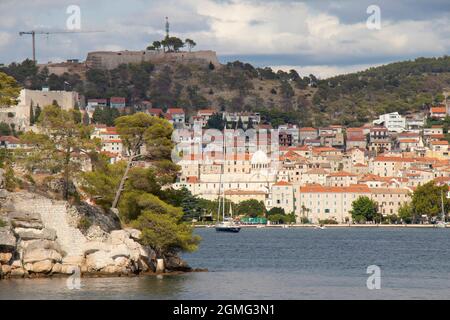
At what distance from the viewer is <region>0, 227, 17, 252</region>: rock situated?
111 ft

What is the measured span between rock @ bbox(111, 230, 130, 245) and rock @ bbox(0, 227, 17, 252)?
3.05 meters

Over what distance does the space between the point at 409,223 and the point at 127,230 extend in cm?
8090

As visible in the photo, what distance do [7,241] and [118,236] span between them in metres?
3.55

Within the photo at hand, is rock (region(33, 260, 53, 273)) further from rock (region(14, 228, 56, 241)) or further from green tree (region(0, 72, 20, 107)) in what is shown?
green tree (region(0, 72, 20, 107))

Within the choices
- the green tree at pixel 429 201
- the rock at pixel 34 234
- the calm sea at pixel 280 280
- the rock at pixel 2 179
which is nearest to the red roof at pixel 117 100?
the green tree at pixel 429 201

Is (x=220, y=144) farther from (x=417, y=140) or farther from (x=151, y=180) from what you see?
(x=151, y=180)

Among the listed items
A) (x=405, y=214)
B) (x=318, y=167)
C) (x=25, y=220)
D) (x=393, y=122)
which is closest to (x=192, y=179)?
(x=318, y=167)

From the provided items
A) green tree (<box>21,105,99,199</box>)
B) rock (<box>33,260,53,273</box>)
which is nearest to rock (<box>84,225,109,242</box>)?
rock (<box>33,260,53,273</box>)

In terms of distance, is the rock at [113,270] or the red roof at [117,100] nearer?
the rock at [113,270]

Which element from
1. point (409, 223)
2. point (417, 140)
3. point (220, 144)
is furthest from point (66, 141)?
point (417, 140)

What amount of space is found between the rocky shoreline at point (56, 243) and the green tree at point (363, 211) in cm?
8278

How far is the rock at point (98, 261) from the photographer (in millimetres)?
35281

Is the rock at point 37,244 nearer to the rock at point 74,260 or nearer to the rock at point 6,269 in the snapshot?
the rock at point 74,260

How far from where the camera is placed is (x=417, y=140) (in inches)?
6727
